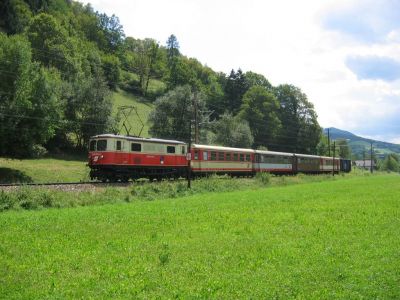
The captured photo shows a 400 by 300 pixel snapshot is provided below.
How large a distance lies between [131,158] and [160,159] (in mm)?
3471

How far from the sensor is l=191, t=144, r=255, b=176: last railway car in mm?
38906

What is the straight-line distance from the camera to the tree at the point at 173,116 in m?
65.4

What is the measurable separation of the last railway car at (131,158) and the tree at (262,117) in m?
61.3

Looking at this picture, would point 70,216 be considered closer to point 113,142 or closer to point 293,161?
point 113,142

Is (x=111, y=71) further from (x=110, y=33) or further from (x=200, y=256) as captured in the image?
(x=200, y=256)

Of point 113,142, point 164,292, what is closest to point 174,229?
point 164,292

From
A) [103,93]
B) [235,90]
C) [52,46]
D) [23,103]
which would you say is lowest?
[23,103]

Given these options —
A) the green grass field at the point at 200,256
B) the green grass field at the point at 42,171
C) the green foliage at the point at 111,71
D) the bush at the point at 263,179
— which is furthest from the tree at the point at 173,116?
the green grass field at the point at 200,256

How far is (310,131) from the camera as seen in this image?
102438 mm

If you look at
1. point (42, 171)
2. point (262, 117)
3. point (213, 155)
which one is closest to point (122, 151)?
point (213, 155)

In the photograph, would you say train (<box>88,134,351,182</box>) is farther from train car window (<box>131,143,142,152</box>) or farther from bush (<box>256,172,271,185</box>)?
bush (<box>256,172,271,185</box>)

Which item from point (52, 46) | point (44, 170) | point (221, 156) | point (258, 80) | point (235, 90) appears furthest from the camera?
point (258, 80)

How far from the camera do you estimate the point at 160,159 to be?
3459 cm

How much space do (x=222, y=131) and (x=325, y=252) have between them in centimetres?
6419
